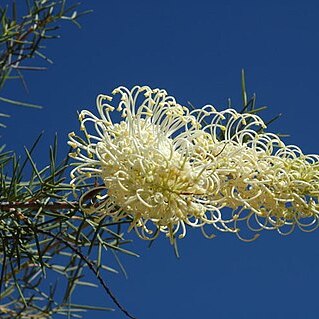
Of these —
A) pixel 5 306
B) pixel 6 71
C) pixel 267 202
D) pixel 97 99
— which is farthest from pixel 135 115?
pixel 5 306

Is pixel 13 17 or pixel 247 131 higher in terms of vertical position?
pixel 13 17

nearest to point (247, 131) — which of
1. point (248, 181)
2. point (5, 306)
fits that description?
point (248, 181)

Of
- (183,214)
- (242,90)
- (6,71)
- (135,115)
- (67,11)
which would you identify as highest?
(67,11)

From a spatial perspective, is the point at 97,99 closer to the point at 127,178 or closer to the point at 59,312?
the point at 127,178

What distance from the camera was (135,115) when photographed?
74 cm

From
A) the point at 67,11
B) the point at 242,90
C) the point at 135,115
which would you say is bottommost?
the point at 135,115

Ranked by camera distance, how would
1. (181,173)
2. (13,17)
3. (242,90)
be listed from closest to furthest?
(181,173) → (242,90) → (13,17)

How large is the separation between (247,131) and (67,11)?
0.66 m

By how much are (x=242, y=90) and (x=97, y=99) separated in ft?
0.65

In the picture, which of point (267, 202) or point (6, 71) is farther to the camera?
point (6, 71)

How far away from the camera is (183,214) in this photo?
27.1 inches

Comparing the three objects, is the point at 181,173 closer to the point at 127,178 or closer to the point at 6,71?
the point at 127,178

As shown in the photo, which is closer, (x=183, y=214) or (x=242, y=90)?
(x=183, y=214)

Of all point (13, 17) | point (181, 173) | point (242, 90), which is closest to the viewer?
point (181, 173)
